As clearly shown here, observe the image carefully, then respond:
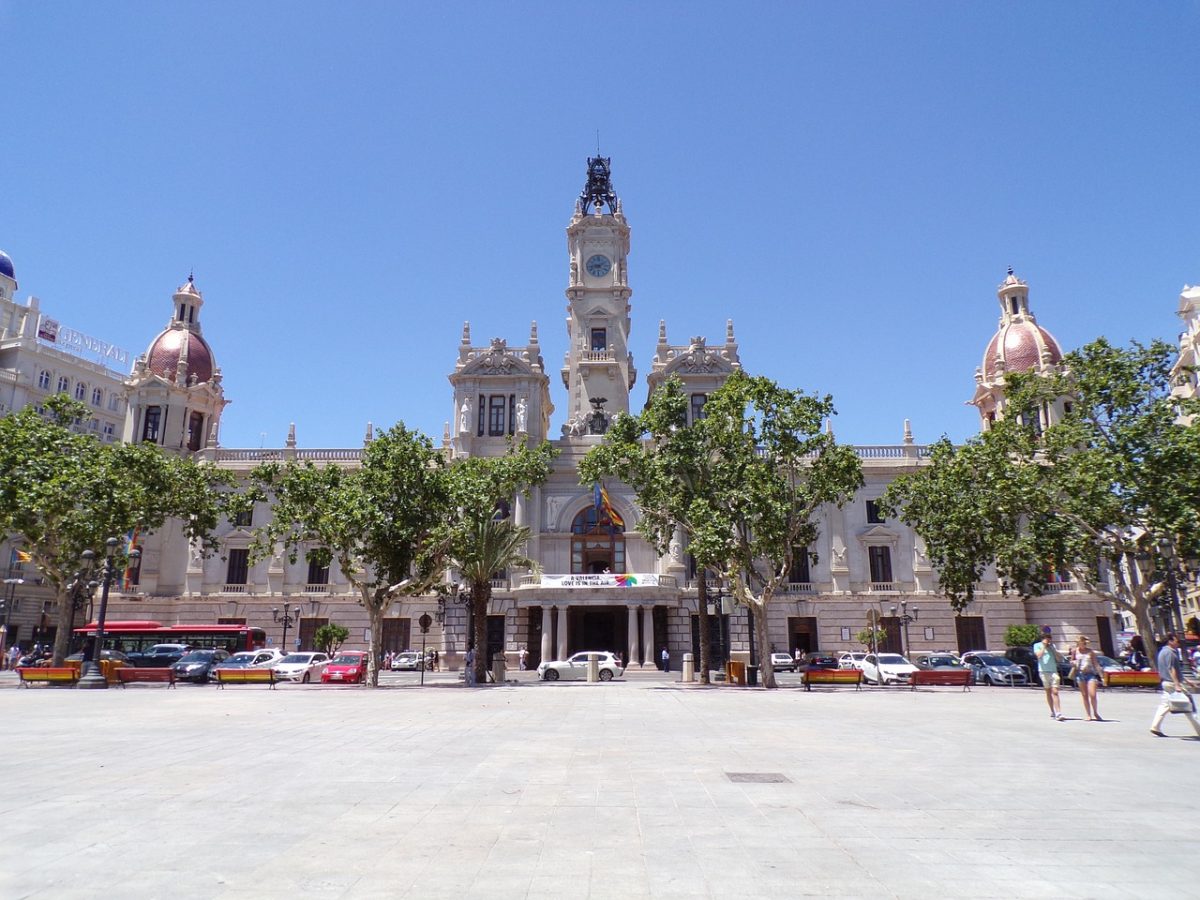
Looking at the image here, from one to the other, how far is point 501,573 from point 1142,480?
34.7 meters

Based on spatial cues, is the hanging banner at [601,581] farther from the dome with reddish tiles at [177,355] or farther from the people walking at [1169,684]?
the people walking at [1169,684]

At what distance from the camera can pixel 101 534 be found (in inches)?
1341

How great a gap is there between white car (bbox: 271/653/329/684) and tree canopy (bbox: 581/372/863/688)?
622 inches

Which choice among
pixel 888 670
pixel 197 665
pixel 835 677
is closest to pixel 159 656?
pixel 197 665

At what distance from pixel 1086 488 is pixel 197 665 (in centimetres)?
3614

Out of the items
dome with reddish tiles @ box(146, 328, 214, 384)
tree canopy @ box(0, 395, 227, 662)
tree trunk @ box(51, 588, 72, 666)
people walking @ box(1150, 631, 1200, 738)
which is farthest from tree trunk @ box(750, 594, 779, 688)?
dome with reddish tiles @ box(146, 328, 214, 384)

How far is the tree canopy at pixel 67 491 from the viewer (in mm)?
32938

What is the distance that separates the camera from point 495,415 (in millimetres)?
55969

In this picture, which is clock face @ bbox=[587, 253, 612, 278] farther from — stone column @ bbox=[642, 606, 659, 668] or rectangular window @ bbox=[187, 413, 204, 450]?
rectangular window @ bbox=[187, 413, 204, 450]

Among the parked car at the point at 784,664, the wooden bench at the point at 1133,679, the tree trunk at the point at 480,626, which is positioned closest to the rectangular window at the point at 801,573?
the parked car at the point at 784,664

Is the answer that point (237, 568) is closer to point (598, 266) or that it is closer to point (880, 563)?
point (598, 266)

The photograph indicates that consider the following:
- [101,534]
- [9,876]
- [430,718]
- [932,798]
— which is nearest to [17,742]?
[430,718]

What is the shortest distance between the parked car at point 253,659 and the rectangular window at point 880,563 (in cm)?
3518

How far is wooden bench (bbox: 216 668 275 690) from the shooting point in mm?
31531
